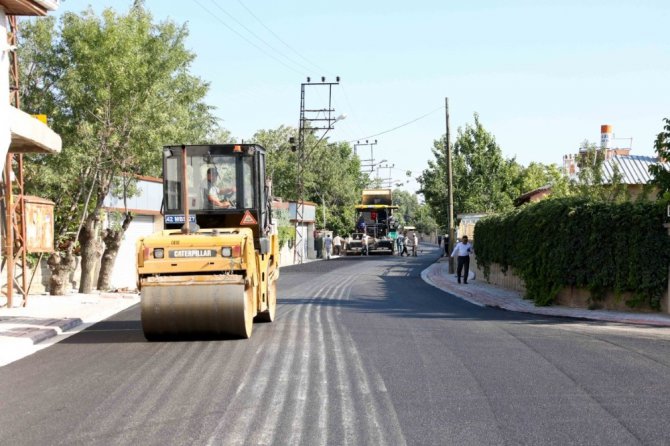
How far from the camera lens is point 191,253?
A: 43.6ft

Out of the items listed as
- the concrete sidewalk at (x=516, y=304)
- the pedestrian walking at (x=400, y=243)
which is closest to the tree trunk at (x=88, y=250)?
the concrete sidewalk at (x=516, y=304)

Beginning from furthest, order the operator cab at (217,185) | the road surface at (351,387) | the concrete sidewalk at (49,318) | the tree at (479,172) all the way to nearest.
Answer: the tree at (479,172) → the operator cab at (217,185) → the concrete sidewalk at (49,318) → the road surface at (351,387)

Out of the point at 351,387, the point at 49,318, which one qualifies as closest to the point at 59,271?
the point at 49,318

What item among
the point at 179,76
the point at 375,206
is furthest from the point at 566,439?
the point at 375,206

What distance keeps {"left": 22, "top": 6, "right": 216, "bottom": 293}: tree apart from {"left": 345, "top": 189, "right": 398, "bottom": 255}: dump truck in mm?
42597

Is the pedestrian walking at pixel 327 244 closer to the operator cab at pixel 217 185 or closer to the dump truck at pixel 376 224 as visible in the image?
the dump truck at pixel 376 224

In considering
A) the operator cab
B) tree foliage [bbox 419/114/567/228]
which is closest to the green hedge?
the operator cab

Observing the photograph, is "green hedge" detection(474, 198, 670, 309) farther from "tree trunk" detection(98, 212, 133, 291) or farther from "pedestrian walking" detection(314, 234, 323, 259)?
"pedestrian walking" detection(314, 234, 323, 259)

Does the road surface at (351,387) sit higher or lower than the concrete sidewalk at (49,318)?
lower

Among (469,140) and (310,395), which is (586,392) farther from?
(469,140)

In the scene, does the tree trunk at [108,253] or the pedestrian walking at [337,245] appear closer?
the tree trunk at [108,253]

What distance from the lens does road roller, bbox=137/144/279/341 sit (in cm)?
1307

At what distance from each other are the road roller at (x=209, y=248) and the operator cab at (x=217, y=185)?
0.7 inches

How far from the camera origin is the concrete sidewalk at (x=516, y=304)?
17578mm
